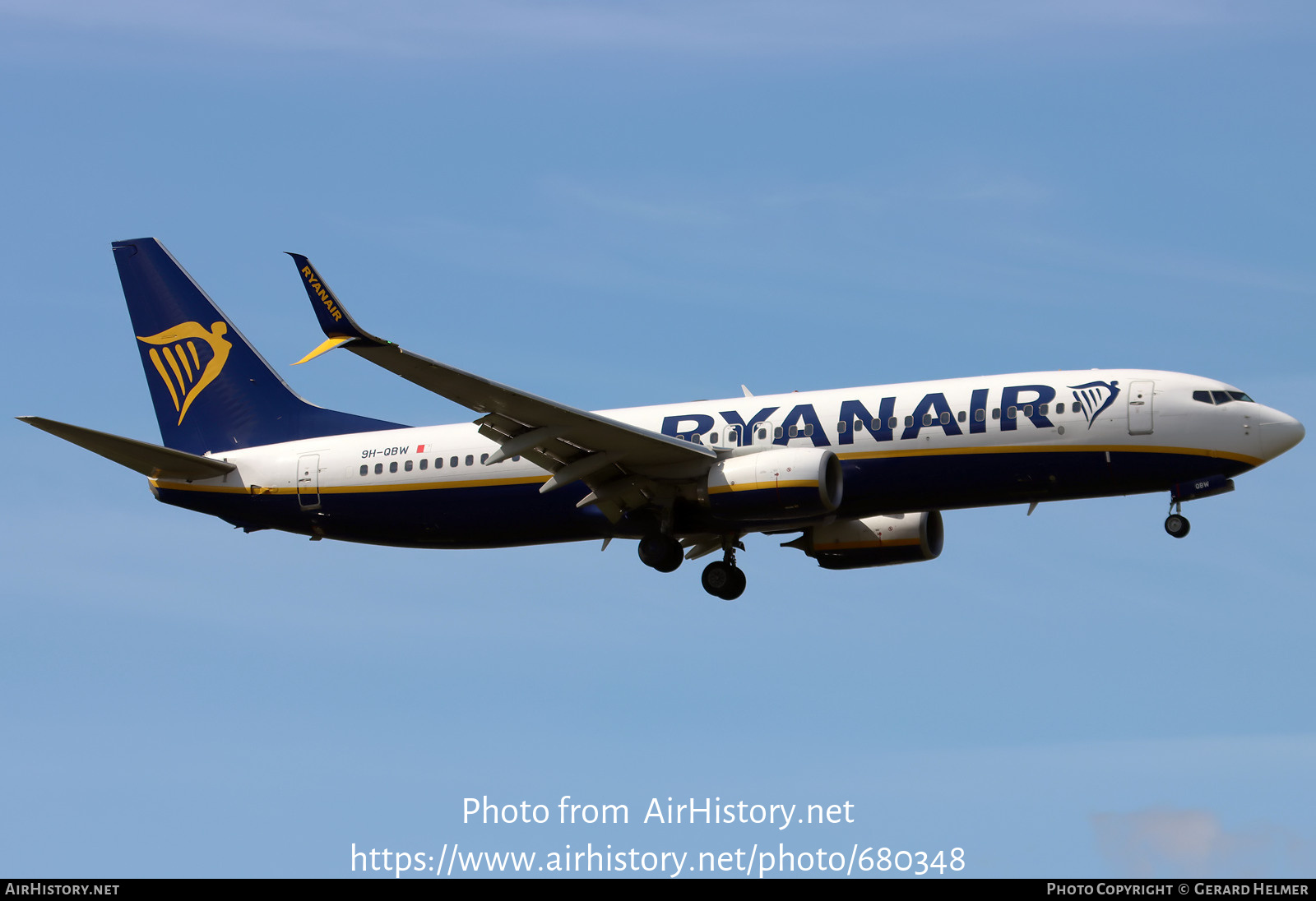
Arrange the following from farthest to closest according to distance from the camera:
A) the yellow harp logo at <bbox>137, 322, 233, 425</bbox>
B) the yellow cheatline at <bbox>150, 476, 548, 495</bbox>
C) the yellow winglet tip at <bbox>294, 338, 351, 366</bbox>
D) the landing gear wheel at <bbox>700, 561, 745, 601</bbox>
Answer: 1. the yellow harp logo at <bbox>137, 322, 233, 425</bbox>
2. the landing gear wheel at <bbox>700, 561, 745, 601</bbox>
3. the yellow cheatline at <bbox>150, 476, 548, 495</bbox>
4. the yellow winglet tip at <bbox>294, 338, 351, 366</bbox>

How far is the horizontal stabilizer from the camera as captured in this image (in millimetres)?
39156

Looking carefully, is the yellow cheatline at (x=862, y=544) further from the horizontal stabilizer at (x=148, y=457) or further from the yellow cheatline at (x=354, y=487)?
the horizontal stabilizer at (x=148, y=457)

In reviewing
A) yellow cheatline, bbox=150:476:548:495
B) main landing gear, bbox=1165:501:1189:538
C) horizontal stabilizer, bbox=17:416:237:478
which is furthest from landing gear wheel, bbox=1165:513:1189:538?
horizontal stabilizer, bbox=17:416:237:478

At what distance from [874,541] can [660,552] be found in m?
6.21

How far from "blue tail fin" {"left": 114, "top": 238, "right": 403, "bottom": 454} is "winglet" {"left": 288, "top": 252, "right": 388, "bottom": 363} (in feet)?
36.1

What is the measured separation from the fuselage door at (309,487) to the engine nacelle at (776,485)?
10.3 metres

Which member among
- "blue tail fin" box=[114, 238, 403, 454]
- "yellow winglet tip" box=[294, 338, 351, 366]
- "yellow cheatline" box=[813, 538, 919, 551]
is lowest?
"yellow winglet tip" box=[294, 338, 351, 366]

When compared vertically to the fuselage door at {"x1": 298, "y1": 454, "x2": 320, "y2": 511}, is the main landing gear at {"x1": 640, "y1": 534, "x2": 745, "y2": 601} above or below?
below

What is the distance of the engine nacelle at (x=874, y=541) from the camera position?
4181cm

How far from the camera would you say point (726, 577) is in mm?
41031

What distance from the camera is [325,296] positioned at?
104 feet

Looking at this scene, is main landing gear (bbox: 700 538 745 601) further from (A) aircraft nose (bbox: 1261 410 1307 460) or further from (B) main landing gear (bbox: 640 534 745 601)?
(A) aircraft nose (bbox: 1261 410 1307 460)
